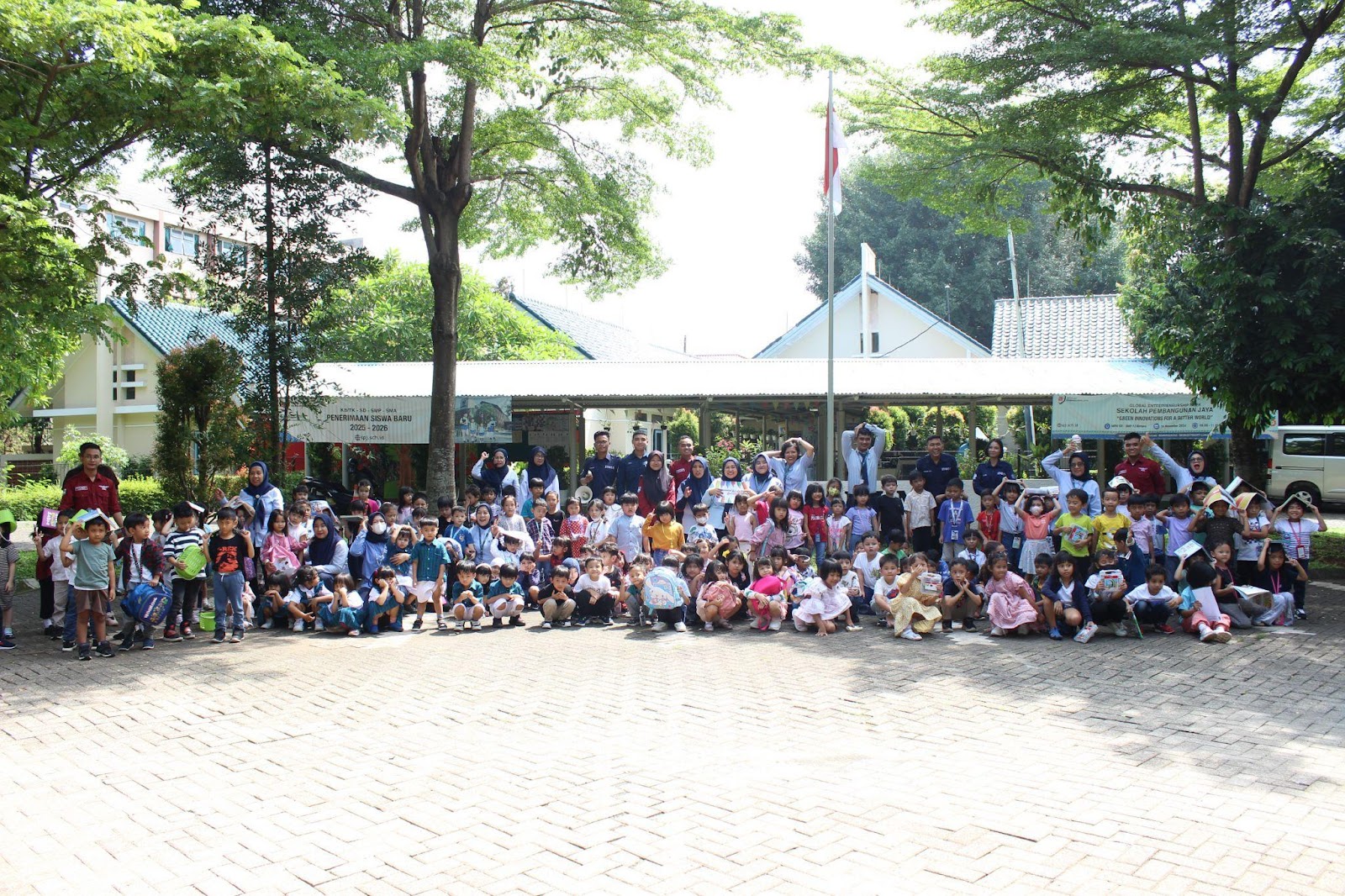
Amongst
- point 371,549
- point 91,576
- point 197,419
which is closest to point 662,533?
point 371,549

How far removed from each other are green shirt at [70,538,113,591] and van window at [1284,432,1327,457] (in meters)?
23.1

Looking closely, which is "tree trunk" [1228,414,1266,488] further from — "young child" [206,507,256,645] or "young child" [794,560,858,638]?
"young child" [206,507,256,645]

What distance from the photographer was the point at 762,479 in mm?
11820

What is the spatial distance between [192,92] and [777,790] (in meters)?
7.61

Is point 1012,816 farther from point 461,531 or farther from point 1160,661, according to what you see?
point 461,531

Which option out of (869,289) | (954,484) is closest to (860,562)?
(954,484)

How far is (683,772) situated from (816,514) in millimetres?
6085

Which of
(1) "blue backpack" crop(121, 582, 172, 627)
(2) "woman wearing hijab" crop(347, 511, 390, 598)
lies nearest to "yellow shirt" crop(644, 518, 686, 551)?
(2) "woman wearing hijab" crop(347, 511, 390, 598)

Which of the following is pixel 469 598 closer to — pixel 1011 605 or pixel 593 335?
pixel 1011 605

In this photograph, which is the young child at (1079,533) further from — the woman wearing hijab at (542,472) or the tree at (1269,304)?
the woman wearing hijab at (542,472)

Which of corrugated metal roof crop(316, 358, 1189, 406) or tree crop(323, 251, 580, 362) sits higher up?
tree crop(323, 251, 580, 362)

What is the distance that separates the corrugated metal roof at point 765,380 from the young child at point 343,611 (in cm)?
729

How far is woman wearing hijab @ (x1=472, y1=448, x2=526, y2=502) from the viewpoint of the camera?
12148mm

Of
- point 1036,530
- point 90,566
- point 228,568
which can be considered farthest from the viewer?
point 1036,530
